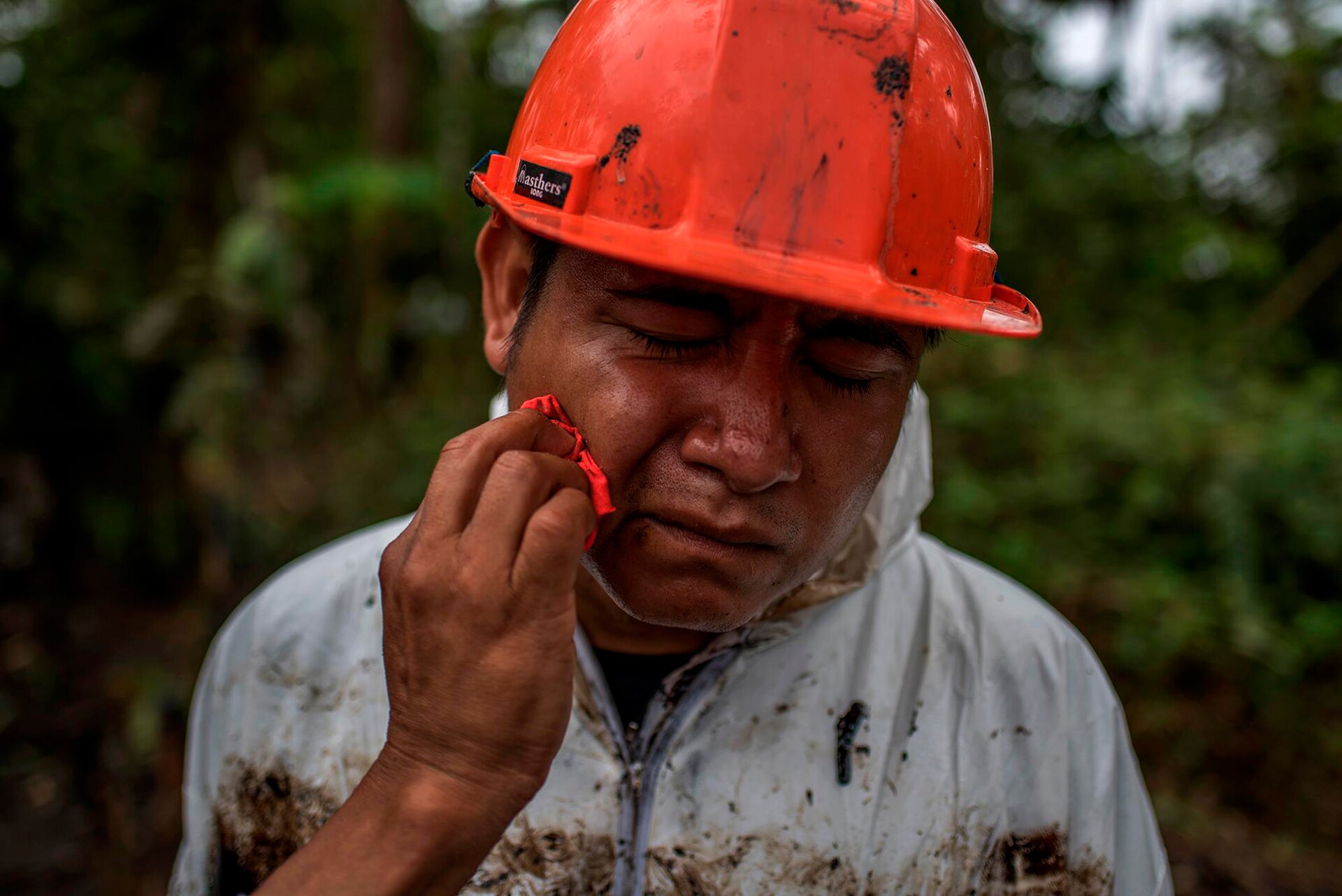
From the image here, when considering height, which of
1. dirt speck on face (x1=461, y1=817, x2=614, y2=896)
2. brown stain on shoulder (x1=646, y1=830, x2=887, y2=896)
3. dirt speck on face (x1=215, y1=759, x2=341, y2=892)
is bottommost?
dirt speck on face (x1=215, y1=759, x2=341, y2=892)

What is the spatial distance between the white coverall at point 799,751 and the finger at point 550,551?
0.54 meters

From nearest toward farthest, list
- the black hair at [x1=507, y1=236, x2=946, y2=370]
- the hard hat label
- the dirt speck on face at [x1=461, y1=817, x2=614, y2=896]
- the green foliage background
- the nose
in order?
the nose < the hard hat label < the black hair at [x1=507, y1=236, x2=946, y2=370] < the dirt speck on face at [x1=461, y1=817, x2=614, y2=896] < the green foliage background

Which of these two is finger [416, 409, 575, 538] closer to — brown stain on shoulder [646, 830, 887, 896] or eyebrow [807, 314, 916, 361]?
eyebrow [807, 314, 916, 361]

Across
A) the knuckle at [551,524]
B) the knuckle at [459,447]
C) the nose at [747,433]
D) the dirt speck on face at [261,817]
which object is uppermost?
the nose at [747,433]

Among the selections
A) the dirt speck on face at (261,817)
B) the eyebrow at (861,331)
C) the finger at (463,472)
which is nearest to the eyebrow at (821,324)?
the eyebrow at (861,331)

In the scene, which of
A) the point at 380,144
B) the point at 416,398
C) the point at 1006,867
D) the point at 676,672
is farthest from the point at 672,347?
the point at 380,144

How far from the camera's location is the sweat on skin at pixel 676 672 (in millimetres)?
1081

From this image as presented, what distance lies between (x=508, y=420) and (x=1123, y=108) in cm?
660

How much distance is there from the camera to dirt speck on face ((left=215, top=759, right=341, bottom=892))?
173 centimetres

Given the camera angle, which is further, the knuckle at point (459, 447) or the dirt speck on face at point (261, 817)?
the dirt speck on face at point (261, 817)

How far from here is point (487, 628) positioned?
1.07 m

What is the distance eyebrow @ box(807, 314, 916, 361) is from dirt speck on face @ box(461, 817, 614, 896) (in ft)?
3.27

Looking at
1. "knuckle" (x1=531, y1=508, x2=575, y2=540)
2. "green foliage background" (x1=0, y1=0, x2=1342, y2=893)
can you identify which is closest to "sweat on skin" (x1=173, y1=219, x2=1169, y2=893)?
"knuckle" (x1=531, y1=508, x2=575, y2=540)

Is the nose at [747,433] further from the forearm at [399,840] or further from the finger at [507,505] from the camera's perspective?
the forearm at [399,840]
